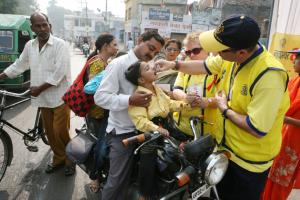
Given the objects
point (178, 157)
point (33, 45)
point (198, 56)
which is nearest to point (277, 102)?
point (178, 157)

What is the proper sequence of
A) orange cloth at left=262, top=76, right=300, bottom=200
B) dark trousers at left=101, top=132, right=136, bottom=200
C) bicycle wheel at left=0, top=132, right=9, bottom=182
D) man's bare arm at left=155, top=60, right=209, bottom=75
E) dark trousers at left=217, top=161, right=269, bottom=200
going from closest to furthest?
dark trousers at left=217, top=161, right=269, bottom=200 < dark trousers at left=101, top=132, right=136, bottom=200 < man's bare arm at left=155, top=60, right=209, bottom=75 < orange cloth at left=262, top=76, right=300, bottom=200 < bicycle wheel at left=0, top=132, right=9, bottom=182

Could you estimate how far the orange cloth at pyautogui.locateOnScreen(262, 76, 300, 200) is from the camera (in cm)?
285

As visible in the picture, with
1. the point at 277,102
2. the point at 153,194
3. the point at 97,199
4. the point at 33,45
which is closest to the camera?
the point at 277,102

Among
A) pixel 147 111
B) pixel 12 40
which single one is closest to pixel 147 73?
pixel 147 111

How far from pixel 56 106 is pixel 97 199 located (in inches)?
49.8

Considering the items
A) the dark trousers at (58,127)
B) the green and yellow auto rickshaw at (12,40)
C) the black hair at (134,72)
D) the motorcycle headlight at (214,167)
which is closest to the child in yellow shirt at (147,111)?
the black hair at (134,72)

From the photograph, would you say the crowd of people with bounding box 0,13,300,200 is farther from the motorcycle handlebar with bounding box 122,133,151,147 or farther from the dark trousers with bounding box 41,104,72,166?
the dark trousers with bounding box 41,104,72,166

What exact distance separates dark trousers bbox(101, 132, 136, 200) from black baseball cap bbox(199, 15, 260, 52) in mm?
1095

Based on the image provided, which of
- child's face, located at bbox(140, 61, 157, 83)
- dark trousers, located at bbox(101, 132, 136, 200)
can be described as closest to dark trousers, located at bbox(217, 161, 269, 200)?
dark trousers, located at bbox(101, 132, 136, 200)

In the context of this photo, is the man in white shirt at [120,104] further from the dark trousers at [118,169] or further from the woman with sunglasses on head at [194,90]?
the woman with sunglasses on head at [194,90]

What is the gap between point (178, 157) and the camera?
6.26 ft

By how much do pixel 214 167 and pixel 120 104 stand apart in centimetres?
91

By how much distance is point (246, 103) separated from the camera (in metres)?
1.96

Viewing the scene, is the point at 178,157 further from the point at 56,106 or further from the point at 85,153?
the point at 56,106
